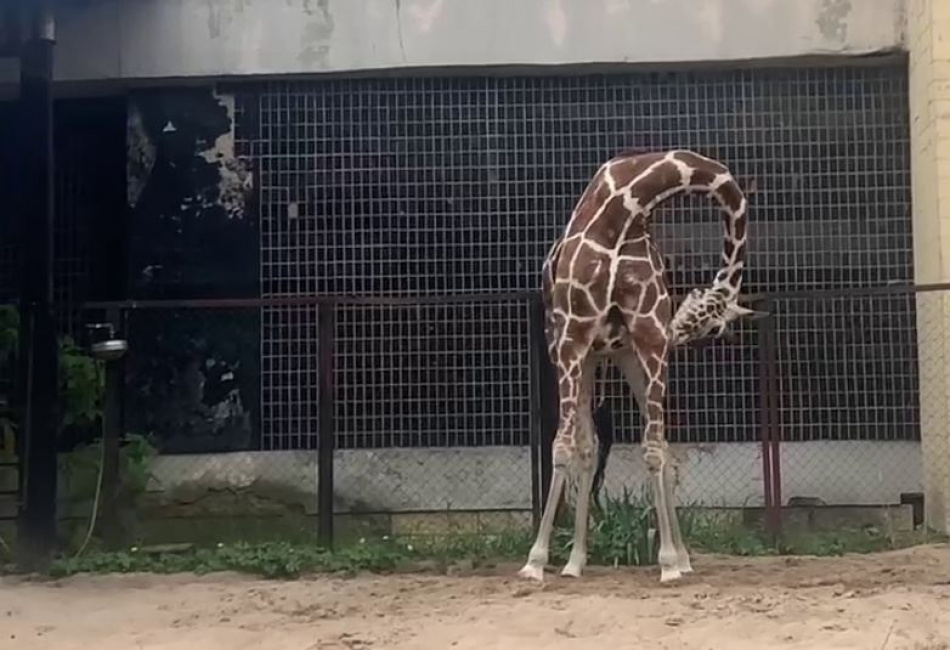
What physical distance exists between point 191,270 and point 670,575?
14.7 feet

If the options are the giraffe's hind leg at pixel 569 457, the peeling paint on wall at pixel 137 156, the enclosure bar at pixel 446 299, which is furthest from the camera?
the peeling paint on wall at pixel 137 156

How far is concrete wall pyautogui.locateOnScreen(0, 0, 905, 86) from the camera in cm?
932

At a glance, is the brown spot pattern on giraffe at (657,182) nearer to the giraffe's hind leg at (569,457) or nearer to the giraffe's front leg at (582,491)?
the giraffe's hind leg at (569,457)

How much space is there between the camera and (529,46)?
9.36 m

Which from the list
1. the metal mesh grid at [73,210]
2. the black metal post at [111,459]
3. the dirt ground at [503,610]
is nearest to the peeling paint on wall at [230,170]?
the metal mesh grid at [73,210]

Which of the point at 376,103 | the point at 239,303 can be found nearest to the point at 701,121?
the point at 376,103

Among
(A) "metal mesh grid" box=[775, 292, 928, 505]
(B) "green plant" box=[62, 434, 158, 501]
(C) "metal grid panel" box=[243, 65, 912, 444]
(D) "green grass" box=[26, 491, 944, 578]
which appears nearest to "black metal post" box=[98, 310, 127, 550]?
(B) "green plant" box=[62, 434, 158, 501]

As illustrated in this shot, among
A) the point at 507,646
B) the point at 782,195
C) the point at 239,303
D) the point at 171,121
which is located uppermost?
the point at 171,121

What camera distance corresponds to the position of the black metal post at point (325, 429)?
26.7 ft

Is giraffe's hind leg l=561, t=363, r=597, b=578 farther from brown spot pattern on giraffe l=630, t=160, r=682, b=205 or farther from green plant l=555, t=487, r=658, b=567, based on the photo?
brown spot pattern on giraffe l=630, t=160, r=682, b=205

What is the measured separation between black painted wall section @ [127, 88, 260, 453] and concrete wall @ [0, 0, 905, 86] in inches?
15.3

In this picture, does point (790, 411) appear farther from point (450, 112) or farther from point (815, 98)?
point (450, 112)

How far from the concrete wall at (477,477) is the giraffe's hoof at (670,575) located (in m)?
2.27

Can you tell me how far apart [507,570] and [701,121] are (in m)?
3.83
